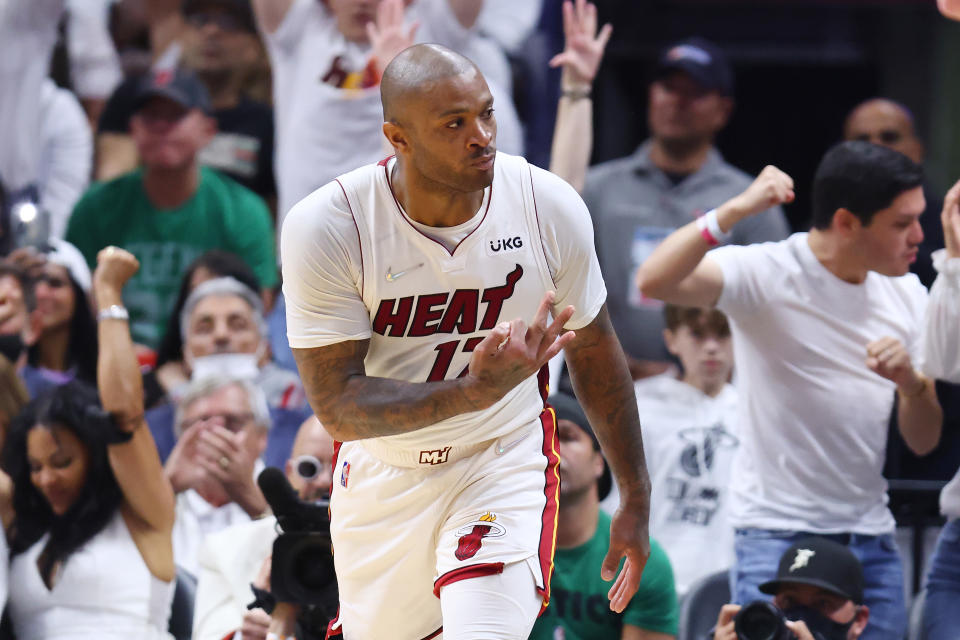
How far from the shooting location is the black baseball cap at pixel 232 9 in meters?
7.29

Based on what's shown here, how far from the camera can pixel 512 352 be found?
9.64 feet

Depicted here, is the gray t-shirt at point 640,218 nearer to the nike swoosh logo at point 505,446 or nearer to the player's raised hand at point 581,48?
the player's raised hand at point 581,48

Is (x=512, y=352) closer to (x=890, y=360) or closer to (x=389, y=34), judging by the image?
(x=890, y=360)

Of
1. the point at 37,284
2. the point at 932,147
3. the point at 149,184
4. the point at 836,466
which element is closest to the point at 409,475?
the point at 836,466

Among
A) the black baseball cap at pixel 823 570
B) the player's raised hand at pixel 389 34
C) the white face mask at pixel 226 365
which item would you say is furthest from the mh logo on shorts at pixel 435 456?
the white face mask at pixel 226 365

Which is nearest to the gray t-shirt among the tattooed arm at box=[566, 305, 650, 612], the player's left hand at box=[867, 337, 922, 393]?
the player's left hand at box=[867, 337, 922, 393]

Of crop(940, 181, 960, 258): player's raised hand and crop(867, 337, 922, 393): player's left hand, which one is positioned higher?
crop(940, 181, 960, 258): player's raised hand

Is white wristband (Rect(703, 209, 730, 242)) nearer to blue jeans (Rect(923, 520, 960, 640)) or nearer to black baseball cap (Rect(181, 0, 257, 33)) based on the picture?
blue jeans (Rect(923, 520, 960, 640))

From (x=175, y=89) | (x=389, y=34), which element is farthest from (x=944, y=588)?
(x=175, y=89)

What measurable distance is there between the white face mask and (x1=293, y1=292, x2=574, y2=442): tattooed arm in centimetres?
249

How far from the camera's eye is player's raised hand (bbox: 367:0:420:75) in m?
5.29

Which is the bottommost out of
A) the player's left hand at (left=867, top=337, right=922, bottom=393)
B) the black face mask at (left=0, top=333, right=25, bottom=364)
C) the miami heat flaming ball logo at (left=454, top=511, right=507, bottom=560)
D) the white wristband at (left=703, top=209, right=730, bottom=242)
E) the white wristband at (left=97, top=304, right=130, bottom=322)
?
the miami heat flaming ball logo at (left=454, top=511, right=507, bottom=560)

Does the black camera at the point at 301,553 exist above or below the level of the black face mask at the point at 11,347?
below

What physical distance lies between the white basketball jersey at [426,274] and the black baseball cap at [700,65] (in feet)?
9.40
